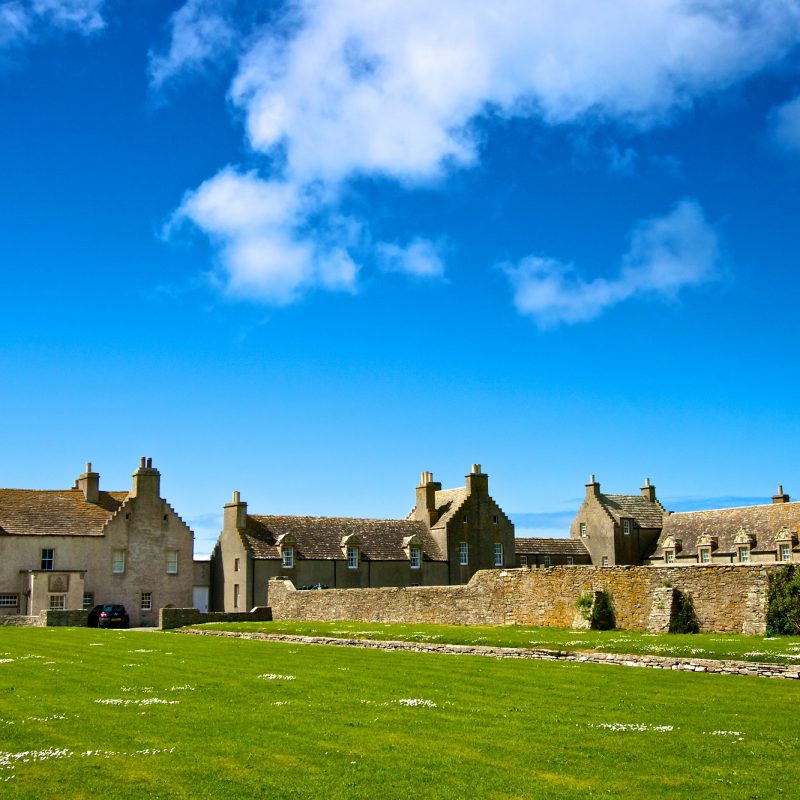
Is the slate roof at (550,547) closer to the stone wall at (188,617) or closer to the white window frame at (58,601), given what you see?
the stone wall at (188,617)

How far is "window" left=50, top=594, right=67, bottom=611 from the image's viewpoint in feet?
211

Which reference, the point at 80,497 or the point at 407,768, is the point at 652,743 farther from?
the point at 80,497

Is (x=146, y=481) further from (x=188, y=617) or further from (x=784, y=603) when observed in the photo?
(x=784, y=603)

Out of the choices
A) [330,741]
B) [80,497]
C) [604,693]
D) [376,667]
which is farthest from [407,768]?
[80,497]

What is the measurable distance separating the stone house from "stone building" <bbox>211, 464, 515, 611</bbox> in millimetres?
7786

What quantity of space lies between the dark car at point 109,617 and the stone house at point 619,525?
38.9 meters

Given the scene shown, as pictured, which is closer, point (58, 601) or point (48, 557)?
point (58, 601)

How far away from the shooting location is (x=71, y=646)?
33562 mm

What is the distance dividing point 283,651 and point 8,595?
40396 millimetres

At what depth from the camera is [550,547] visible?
272 feet

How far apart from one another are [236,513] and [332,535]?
8.05 m

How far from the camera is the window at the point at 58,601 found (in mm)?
64250

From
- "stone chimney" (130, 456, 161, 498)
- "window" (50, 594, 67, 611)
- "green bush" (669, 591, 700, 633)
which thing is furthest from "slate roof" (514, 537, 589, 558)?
"green bush" (669, 591, 700, 633)

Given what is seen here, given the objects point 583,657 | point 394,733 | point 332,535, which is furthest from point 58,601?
point 394,733
